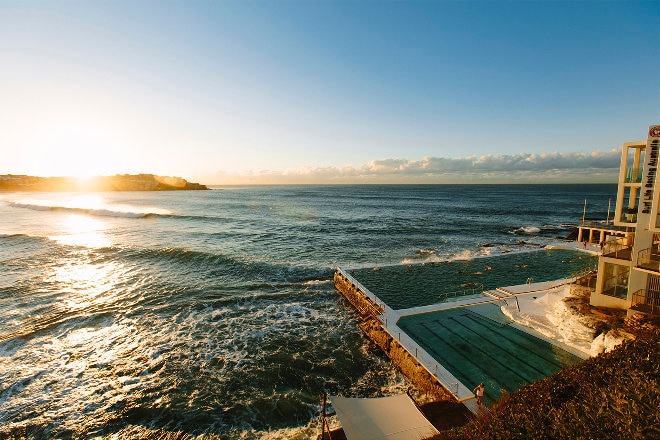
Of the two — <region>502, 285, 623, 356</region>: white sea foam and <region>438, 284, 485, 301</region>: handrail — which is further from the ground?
<region>502, 285, 623, 356</region>: white sea foam

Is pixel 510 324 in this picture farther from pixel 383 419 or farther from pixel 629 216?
pixel 383 419

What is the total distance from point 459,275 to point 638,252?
45.6 feet

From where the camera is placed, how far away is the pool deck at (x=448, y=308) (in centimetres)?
1267

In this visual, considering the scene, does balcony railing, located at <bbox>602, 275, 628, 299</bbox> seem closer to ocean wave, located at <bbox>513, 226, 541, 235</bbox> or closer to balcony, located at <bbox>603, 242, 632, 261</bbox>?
balcony, located at <bbox>603, 242, 632, 261</bbox>

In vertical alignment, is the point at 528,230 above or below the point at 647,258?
below

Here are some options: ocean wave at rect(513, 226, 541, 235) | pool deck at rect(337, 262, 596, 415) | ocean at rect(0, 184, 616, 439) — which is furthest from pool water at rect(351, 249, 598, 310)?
ocean wave at rect(513, 226, 541, 235)

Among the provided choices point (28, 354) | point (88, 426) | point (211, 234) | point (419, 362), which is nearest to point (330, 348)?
point (419, 362)

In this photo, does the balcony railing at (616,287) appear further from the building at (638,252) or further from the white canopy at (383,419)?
the white canopy at (383,419)

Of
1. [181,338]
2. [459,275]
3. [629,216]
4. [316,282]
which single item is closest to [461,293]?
[459,275]

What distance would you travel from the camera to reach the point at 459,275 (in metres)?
29.0

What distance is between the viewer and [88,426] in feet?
41.0

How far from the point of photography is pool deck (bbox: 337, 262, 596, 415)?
41.6ft

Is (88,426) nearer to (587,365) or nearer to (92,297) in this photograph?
(92,297)

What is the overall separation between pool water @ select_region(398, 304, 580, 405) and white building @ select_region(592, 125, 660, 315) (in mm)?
A: 5676
